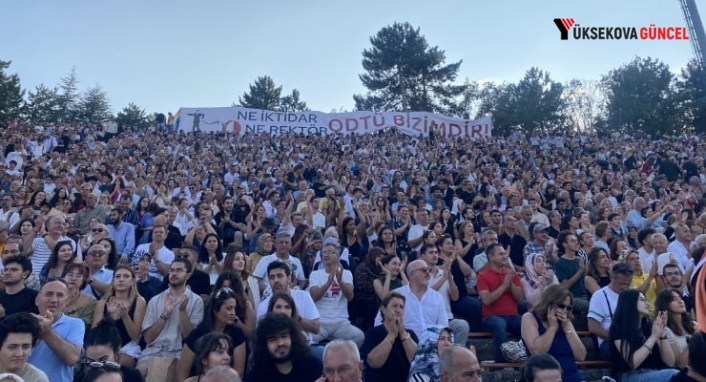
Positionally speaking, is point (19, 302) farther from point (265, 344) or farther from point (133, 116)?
point (133, 116)

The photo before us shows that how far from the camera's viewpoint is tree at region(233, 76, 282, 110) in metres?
53.3

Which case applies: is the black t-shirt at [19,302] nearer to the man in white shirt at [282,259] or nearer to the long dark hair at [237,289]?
the long dark hair at [237,289]

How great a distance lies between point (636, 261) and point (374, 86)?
3817 cm

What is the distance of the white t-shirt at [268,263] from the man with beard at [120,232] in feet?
9.30

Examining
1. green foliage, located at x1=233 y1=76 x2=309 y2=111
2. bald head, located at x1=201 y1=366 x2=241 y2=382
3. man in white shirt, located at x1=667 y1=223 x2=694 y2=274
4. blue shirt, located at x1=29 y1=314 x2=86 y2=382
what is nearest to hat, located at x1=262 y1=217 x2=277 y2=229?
blue shirt, located at x1=29 y1=314 x2=86 y2=382

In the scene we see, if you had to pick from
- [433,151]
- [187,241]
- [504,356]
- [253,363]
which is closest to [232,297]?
[253,363]

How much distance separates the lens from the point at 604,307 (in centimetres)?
546

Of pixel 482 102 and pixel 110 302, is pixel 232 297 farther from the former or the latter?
pixel 482 102

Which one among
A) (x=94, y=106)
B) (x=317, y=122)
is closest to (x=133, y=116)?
(x=94, y=106)

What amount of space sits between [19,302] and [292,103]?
53501 mm

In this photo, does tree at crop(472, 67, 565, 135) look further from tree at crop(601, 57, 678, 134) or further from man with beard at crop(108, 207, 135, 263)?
man with beard at crop(108, 207, 135, 263)

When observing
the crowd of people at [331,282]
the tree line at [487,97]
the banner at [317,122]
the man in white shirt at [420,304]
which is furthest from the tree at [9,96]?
the man in white shirt at [420,304]

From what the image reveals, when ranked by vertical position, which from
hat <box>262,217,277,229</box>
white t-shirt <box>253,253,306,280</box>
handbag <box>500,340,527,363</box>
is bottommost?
handbag <box>500,340,527,363</box>

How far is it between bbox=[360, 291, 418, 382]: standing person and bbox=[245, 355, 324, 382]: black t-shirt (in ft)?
1.95
